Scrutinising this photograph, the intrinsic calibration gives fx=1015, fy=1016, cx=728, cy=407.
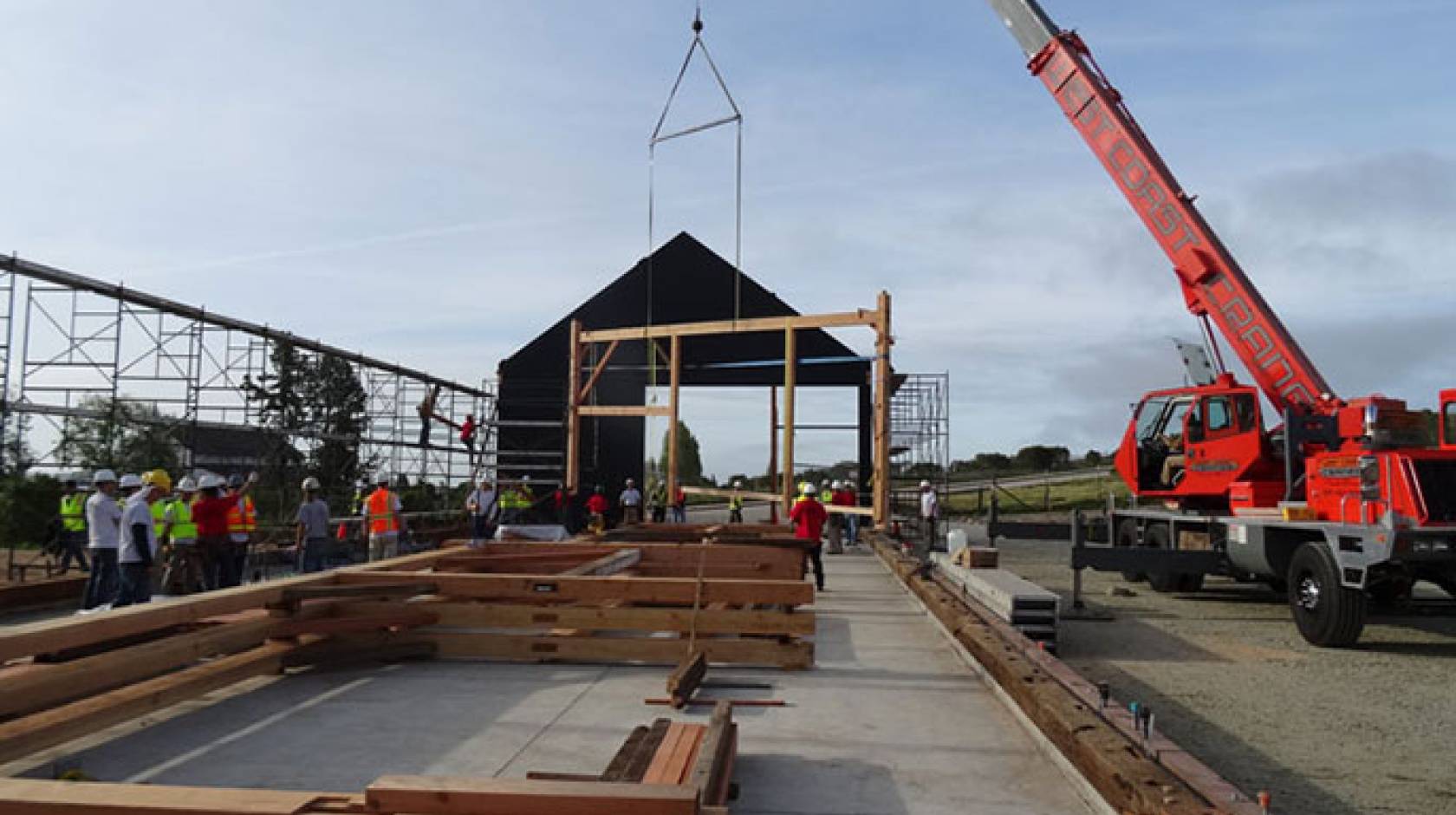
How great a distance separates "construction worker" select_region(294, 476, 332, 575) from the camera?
13156mm

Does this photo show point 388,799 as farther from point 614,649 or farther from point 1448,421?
point 1448,421

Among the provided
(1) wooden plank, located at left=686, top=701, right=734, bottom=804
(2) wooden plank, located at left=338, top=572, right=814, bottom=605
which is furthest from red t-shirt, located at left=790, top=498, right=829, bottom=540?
(1) wooden plank, located at left=686, top=701, right=734, bottom=804

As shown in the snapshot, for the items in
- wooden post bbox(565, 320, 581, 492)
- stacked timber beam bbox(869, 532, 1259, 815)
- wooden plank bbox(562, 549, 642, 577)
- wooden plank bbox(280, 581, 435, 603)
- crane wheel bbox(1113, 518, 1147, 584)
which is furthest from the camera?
wooden post bbox(565, 320, 581, 492)

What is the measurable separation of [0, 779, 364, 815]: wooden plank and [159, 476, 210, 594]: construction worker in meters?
8.98

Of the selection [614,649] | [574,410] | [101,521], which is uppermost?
[574,410]

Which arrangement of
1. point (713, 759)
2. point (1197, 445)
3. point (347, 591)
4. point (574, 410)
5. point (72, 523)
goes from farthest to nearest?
point (574, 410) → point (72, 523) → point (1197, 445) → point (347, 591) → point (713, 759)

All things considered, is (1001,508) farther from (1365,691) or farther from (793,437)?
(1365,691)

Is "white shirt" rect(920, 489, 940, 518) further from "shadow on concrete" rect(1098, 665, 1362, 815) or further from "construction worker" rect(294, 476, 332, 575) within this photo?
"shadow on concrete" rect(1098, 665, 1362, 815)

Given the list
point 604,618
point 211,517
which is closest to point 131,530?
point 211,517

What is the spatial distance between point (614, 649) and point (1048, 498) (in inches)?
1204

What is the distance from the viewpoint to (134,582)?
9641 mm

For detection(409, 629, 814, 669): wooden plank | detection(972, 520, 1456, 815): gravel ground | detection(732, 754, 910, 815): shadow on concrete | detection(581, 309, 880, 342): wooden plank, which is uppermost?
detection(581, 309, 880, 342): wooden plank

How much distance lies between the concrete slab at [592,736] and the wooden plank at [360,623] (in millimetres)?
403

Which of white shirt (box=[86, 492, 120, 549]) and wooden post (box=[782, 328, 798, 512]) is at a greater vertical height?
wooden post (box=[782, 328, 798, 512])
